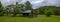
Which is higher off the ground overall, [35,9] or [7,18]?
[35,9]

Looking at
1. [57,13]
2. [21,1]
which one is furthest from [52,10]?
[21,1]

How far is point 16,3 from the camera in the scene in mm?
2002

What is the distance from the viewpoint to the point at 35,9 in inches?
78.0

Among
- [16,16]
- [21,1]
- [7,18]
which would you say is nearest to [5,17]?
[7,18]

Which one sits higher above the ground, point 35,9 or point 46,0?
point 46,0

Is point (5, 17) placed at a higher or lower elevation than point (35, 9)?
lower

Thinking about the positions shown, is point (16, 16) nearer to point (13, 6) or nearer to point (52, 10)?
point (13, 6)

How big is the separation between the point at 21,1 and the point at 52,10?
49cm

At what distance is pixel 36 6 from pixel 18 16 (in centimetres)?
31

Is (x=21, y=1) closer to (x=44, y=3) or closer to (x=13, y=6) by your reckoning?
(x=13, y=6)

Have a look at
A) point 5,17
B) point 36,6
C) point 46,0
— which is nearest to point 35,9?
point 36,6

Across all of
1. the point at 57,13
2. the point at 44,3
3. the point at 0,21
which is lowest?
the point at 0,21

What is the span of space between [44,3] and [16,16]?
0.47 metres

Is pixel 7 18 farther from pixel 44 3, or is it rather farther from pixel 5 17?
pixel 44 3
